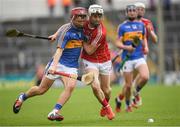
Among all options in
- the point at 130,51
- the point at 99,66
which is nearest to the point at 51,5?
the point at 130,51

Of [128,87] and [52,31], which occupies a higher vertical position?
[128,87]

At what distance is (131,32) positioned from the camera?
20.0m

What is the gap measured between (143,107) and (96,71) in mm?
4399

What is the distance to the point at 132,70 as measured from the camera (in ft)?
66.1

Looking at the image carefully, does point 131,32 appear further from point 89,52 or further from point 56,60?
point 56,60

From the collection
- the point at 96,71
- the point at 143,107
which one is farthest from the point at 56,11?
the point at 96,71

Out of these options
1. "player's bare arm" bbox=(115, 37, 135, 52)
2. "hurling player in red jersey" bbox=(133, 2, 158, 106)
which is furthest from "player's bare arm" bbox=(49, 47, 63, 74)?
"hurling player in red jersey" bbox=(133, 2, 158, 106)

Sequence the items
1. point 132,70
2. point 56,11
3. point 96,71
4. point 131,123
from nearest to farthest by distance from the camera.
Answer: point 131,123
point 96,71
point 132,70
point 56,11

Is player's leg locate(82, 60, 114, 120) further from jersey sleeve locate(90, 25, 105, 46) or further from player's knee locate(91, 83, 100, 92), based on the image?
jersey sleeve locate(90, 25, 105, 46)

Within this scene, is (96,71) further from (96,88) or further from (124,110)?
(124,110)

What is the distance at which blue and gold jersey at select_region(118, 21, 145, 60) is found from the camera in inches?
787

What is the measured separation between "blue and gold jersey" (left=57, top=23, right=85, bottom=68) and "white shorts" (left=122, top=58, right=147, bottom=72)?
3.97 m

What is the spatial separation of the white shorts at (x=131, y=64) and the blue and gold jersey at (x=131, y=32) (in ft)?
0.35

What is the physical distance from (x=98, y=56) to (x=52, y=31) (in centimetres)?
2265
